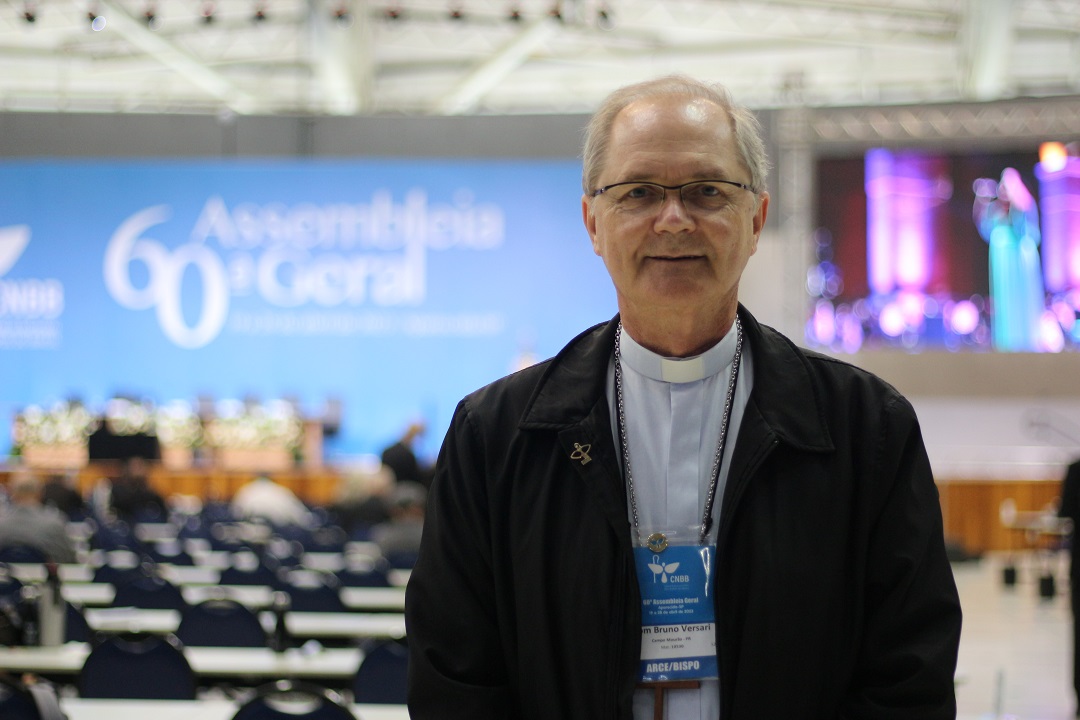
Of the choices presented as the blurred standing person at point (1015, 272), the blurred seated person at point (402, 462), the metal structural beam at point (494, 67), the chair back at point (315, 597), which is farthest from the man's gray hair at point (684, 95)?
the metal structural beam at point (494, 67)

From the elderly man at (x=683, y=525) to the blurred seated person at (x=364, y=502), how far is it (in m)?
8.27

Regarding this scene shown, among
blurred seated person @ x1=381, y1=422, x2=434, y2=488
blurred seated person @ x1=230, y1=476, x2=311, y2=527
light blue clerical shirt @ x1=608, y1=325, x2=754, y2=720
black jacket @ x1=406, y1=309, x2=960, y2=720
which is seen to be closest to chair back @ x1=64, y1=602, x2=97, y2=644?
black jacket @ x1=406, y1=309, x2=960, y2=720

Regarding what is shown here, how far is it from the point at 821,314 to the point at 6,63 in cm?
1485

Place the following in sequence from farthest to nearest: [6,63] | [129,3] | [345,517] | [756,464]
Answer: [6,63]
[129,3]
[345,517]
[756,464]

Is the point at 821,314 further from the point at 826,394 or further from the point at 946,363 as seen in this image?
the point at 826,394

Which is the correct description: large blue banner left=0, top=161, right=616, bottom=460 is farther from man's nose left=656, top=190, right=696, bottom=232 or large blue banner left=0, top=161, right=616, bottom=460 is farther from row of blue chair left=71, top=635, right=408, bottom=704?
man's nose left=656, top=190, right=696, bottom=232

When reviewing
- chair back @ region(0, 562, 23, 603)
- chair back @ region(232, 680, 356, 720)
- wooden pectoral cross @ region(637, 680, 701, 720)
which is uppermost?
wooden pectoral cross @ region(637, 680, 701, 720)

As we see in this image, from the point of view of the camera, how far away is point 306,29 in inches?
744

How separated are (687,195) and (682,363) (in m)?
0.23

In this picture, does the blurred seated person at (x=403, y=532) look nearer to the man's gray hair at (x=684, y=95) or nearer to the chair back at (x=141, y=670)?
the chair back at (x=141, y=670)

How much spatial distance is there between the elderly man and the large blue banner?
1366 cm

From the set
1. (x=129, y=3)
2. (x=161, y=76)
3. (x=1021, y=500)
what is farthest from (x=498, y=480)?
(x=161, y=76)

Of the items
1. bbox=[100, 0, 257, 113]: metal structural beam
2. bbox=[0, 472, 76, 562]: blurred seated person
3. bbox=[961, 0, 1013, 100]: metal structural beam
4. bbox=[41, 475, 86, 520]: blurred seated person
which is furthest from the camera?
bbox=[961, 0, 1013, 100]: metal structural beam

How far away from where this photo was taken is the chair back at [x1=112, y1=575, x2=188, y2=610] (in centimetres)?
588
